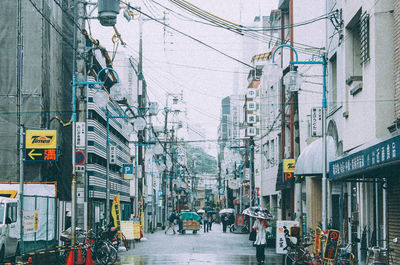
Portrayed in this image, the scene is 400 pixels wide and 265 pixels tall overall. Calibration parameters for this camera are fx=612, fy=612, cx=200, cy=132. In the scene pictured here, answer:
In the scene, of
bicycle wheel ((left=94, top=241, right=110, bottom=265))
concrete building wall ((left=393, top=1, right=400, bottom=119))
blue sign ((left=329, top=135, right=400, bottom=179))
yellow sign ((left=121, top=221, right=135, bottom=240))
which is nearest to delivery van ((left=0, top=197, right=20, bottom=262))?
bicycle wheel ((left=94, top=241, right=110, bottom=265))

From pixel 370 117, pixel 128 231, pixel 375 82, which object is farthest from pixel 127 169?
pixel 375 82

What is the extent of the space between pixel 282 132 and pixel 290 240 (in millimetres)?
19643

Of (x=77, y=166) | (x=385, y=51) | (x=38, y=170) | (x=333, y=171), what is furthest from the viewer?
(x=38, y=170)

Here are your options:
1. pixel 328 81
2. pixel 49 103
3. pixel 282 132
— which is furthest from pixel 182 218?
pixel 328 81

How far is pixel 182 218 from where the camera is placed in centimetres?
5238

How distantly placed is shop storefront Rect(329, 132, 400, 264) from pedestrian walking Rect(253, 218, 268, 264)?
2944 mm

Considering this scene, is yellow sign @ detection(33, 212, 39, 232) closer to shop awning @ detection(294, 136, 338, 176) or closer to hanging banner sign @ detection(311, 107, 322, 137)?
shop awning @ detection(294, 136, 338, 176)

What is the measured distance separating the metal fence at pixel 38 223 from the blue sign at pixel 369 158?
402 inches

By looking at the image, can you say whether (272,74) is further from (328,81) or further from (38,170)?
(38,170)

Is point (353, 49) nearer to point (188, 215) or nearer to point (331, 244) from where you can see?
point (331, 244)

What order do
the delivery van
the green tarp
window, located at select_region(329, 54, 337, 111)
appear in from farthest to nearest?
the green tarp < window, located at select_region(329, 54, 337, 111) < the delivery van

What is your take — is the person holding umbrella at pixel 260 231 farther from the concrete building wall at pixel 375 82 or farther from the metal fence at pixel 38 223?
the metal fence at pixel 38 223

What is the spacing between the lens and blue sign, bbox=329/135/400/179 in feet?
36.2

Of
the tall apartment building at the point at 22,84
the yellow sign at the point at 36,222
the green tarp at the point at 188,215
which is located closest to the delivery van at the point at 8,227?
the yellow sign at the point at 36,222
